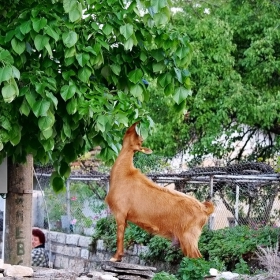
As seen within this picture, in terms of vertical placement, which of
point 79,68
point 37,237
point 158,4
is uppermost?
point 158,4

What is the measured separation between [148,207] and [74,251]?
25.9ft

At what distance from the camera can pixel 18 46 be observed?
622 centimetres

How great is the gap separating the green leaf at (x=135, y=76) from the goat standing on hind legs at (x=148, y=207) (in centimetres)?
50

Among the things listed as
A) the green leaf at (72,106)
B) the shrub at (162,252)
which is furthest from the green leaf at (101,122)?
the shrub at (162,252)

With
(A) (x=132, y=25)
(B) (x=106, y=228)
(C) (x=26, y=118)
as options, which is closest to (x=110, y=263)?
(C) (x=26, y=118)

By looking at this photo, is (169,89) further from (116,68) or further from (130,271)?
(130,271)

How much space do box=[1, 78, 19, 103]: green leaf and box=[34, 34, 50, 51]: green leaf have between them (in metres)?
0.39

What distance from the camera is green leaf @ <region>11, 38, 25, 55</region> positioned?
6.20 metres

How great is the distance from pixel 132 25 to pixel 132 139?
0.96 m

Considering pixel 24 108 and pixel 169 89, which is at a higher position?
pixel 169 89

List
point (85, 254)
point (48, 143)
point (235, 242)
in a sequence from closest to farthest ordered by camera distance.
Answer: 1. point (48, 143)
2. point (235, 242)
3. point (85, 254)

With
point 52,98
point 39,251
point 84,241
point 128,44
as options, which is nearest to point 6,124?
point 52,98

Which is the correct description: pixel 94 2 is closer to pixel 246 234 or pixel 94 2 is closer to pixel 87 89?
pixel 87 89

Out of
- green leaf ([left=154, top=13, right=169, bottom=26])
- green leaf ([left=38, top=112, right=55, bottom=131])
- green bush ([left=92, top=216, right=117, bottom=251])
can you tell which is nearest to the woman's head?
Result: green bush ([left=92, top=216, right=117, bottom=251])
